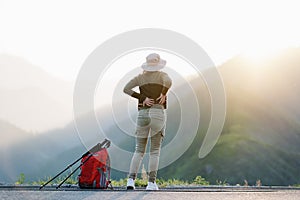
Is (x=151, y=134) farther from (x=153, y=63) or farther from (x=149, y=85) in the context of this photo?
(x=153, y=63)

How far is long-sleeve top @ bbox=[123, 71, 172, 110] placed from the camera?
30.0ft

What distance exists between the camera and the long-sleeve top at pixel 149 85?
9.15 m

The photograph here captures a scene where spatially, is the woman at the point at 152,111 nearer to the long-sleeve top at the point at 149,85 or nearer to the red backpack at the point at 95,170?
the long-sleeve top at the point at 149,85

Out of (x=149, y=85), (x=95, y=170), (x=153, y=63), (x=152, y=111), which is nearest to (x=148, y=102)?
(x=152, y=111)

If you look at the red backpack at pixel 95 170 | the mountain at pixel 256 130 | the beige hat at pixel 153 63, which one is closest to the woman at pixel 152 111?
the beige hat at pixel 153 63

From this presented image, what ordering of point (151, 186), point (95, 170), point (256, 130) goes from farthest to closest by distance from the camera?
point (256, 130) < point (95, 170) < point (151, 186)

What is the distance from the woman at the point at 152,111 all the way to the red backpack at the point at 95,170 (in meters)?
0.63

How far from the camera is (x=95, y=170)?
372 inches

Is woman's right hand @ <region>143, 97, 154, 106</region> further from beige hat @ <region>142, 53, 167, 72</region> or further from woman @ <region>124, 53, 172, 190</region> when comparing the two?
beige hat @ <region>142, 53, 167, 72</region>

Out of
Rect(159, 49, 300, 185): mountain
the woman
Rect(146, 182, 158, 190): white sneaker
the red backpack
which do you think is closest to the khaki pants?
the woman

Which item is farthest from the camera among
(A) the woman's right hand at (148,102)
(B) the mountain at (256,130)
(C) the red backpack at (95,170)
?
(B) the mountain at (256,130)

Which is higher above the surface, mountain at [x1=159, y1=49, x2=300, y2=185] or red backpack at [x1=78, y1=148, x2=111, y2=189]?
mountain at [x1=159, y1=49, x2=300, y2=185]


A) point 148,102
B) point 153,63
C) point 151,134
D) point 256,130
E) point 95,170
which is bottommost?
point 95,170

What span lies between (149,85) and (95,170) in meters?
1.78
